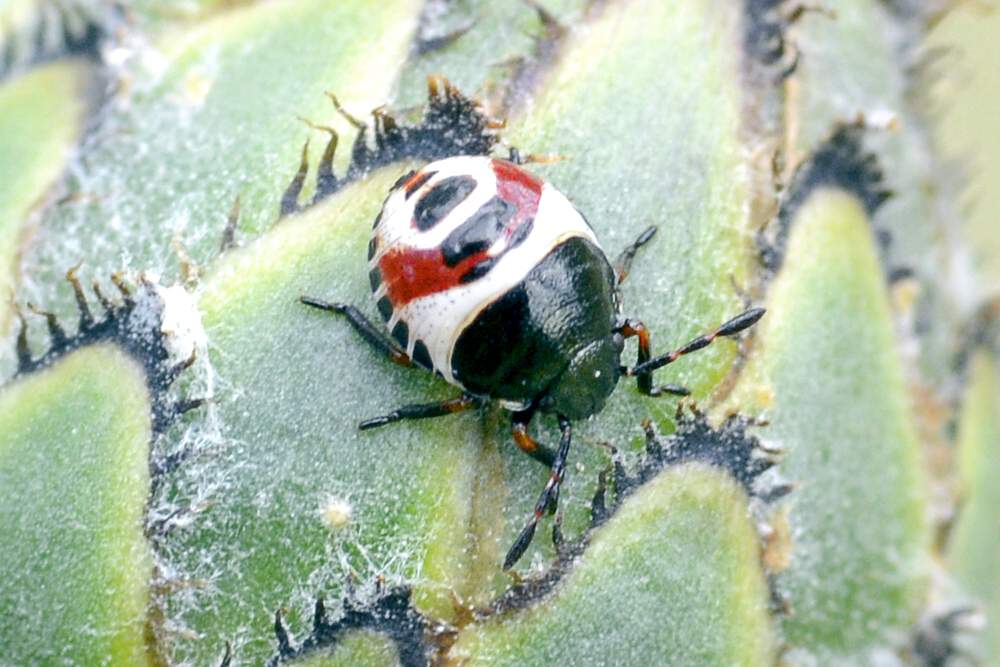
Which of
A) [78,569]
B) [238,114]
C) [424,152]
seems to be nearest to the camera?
[78,569]

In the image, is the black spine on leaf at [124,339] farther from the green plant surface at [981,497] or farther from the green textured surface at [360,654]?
the green plant surface at [981,497]

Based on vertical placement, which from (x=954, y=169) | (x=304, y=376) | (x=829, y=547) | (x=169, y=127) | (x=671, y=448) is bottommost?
(x=829, y=547)

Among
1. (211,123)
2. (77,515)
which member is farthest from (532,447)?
(211,123)

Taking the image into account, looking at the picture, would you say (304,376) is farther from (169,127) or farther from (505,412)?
Answer: (169,127)

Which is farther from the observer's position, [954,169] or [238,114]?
[954,169]

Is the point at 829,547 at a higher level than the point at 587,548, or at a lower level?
lower

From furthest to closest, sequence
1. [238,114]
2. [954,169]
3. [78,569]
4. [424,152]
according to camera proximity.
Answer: [954,169]
[238,114]
[424,152]
[78,569]

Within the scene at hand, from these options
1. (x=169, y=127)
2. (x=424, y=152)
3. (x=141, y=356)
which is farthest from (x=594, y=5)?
(x=141, y=356)

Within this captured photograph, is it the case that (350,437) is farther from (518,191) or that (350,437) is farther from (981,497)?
(981,497)
